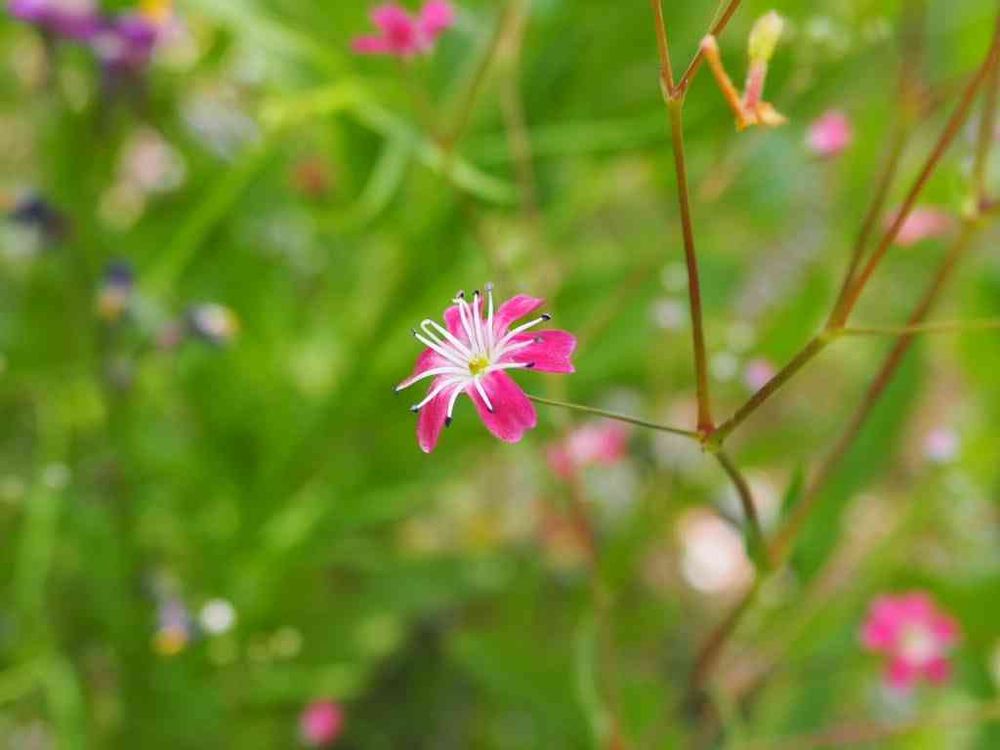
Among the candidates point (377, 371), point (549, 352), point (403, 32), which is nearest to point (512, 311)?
point (549, 352)

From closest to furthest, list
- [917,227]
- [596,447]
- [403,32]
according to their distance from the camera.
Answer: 1. [403,32]
2. [917,227]
3. [596,447]

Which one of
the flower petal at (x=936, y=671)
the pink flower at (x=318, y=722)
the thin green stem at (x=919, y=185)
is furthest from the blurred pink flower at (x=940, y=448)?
the pink flower at (x=318, y=722)

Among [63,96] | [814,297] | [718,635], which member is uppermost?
[63,96]

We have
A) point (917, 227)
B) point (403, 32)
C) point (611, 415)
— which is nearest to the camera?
point (611, 415)

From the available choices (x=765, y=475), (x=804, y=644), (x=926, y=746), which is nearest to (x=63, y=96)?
(x=804, y=644)

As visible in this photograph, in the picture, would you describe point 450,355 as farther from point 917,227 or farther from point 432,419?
point 917,227

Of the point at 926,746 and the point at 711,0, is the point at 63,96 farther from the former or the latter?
the point at 926,746

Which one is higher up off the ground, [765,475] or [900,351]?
[765,475]

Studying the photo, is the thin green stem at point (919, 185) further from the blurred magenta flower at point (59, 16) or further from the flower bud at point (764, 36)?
the blurred magenta flower at point (59, 16)
